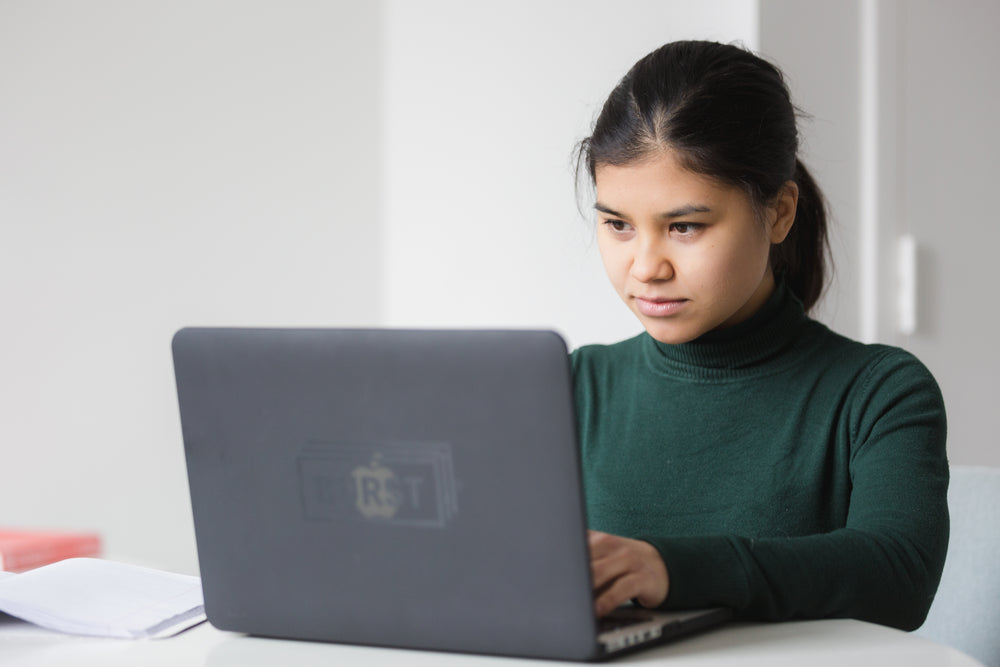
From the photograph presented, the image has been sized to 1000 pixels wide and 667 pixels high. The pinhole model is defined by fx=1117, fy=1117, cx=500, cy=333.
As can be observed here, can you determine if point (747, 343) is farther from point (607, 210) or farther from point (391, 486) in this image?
point (391, 486)

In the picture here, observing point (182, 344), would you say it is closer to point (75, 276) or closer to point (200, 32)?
point (75, 276)

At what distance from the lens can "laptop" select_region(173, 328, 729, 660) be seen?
68 cm

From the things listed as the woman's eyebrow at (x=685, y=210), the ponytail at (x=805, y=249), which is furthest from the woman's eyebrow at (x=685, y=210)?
the ponytail at (x=805, y=249)

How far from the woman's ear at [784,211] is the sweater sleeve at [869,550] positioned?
0.19 metres

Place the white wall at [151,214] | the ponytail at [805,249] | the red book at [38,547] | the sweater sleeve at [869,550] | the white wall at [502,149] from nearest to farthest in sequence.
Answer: the sweater sleeve at [869,550]
the ponytail at [805,249]
the red book at [38,547]
the white wall at [502,149]
the white wall at [151,214]

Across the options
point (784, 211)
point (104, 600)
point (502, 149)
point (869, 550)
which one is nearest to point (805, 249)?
point (784, 211)

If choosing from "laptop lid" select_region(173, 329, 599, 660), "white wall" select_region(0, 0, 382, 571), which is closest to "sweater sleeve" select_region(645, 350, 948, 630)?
"laptop lid" select_region(173, 329, 599, 660)

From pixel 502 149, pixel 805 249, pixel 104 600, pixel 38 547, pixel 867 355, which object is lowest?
pixel 38 547

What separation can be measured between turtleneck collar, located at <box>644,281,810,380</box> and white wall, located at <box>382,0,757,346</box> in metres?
0.81

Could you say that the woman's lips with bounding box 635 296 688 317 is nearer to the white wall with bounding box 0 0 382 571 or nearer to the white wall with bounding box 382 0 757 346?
the white wall with bounding box 382 0 757 346

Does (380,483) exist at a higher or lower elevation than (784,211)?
lower

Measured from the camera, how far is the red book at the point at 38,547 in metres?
1.56

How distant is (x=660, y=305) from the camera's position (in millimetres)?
1078

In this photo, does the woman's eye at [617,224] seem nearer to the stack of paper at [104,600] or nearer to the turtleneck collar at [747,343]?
the turtleneck collar at [747,343]
